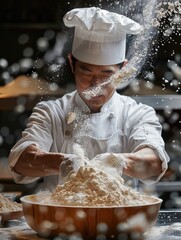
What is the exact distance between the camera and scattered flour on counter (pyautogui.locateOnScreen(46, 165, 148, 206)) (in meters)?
1.20

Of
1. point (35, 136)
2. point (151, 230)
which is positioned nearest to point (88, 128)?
point (35, 136)

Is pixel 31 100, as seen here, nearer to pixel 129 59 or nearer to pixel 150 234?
pixel 129 59

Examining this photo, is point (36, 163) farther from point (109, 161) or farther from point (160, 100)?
point (160, 100)

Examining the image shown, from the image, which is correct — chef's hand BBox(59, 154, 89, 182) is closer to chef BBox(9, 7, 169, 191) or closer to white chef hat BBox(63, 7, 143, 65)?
chef BBox(9, 7, 169, 191)

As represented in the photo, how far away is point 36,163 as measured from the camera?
1.70m

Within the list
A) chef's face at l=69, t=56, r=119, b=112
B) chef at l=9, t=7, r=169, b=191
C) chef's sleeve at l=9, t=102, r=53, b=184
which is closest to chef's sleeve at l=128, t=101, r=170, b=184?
chef at l=9, t=7, r=169, b=191

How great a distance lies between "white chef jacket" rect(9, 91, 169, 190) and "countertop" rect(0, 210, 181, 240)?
36 centimetres

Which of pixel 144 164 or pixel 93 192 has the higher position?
pixel 93 192

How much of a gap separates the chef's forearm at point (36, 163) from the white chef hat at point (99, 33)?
286 mm

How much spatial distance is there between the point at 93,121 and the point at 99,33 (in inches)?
10.7

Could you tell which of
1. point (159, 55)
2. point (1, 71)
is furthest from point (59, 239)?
point (1, 71)

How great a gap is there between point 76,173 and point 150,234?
191 millimetres

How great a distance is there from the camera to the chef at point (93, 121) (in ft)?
5.53

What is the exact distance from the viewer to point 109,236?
1188 millimetres
